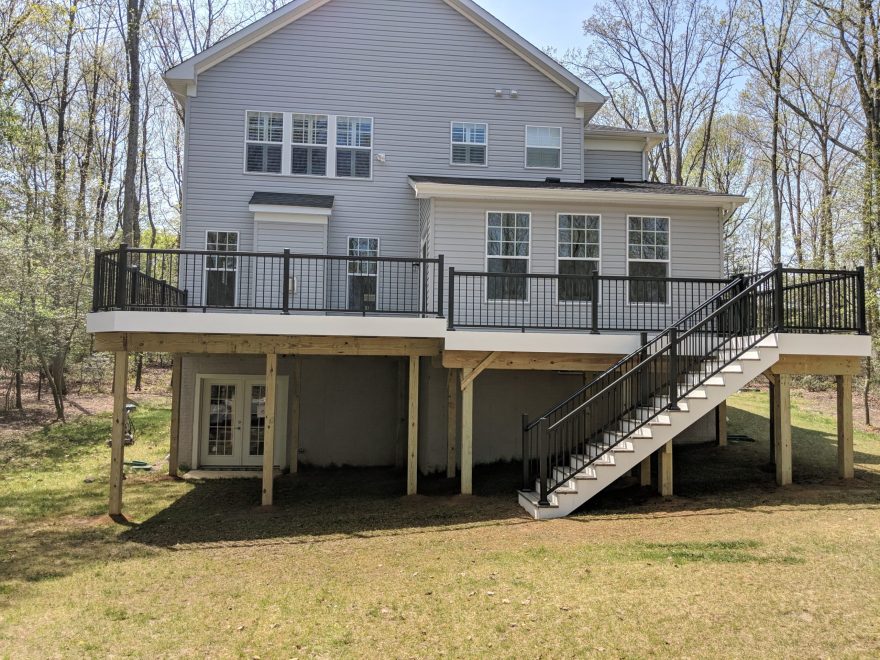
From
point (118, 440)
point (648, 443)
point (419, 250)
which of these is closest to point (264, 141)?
point (419, 250)

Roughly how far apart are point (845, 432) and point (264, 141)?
12632mm

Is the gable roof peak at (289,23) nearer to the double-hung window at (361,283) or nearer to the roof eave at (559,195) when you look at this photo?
the roof eave at (559,195)

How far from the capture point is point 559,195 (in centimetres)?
1203

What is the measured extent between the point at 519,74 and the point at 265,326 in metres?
8.97

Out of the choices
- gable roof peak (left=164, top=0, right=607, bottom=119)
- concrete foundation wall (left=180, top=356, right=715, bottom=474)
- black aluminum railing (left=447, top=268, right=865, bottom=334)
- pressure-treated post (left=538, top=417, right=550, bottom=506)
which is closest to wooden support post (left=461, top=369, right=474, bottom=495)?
black aluminum railing (left=447, top=268, right=865, bottom=334)

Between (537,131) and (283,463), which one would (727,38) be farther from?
(283,463)

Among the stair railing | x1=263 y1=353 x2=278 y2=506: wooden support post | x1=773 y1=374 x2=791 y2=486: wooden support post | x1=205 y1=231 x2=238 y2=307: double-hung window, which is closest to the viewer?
the stair railing

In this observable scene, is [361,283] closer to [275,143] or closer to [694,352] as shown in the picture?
[275,143]

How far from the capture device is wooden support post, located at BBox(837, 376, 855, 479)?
34.7 ft

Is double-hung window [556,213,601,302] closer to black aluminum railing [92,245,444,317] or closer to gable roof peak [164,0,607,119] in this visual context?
black aluminum railing [92,245,444,317]

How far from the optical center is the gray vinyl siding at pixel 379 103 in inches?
550

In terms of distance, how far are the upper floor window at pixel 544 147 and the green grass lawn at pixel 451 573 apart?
7.55m

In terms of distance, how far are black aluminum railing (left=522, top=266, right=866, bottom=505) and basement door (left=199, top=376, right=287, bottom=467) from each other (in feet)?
20.6

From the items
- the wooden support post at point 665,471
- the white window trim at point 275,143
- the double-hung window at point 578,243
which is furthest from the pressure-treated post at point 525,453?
the white window trim at point 275,143
